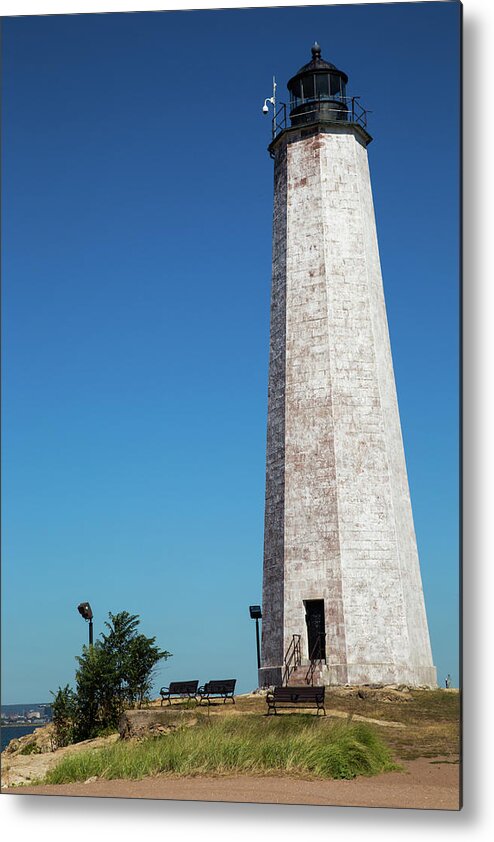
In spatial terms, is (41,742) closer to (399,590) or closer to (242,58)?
(399,590)

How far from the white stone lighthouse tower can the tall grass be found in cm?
582

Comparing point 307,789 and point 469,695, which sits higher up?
point 469,695

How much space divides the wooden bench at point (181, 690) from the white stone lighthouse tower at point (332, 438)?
2999 millimetres

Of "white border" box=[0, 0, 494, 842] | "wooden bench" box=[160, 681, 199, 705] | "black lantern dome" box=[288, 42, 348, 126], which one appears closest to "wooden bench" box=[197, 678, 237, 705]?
"wooden bench" box=[160, 681, 199, 705]

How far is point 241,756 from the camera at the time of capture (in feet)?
43.3

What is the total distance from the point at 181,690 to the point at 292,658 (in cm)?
314

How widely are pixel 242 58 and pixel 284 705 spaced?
1037 cm

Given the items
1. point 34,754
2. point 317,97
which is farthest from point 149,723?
point 317,97

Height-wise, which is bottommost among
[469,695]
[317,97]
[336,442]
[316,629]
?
[316,629]

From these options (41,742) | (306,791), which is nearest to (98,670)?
(41,742)

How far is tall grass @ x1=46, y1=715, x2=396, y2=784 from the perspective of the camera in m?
12.9

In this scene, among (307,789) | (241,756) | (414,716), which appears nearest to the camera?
(307,789)

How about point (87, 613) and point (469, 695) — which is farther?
point (87, 613)

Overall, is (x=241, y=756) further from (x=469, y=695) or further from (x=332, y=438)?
(x=332, y=438)
